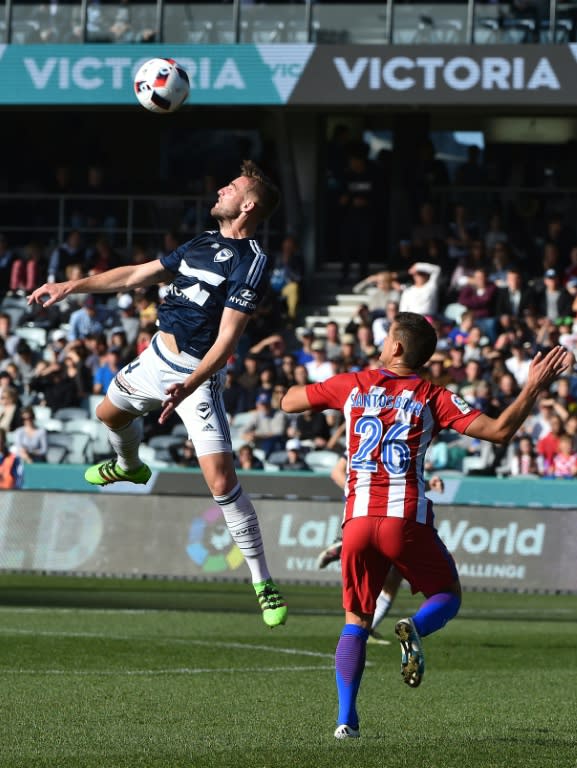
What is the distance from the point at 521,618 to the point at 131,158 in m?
18.7

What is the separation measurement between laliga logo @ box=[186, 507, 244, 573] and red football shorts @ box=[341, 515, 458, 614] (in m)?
11.2

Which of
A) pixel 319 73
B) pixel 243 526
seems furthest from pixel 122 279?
pixel 319 73

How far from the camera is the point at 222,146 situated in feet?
103

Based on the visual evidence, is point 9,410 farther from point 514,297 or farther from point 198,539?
point 514,297

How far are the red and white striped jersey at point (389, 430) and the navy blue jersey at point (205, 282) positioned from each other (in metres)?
1.46

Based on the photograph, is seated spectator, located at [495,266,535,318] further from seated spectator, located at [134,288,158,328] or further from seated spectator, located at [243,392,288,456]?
seated spectator, located at [134,288,158,328]

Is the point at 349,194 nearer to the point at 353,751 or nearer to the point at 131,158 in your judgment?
the point at 131,158

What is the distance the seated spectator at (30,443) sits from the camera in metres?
22.9

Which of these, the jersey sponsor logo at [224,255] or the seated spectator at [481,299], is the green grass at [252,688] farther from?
the seated spectator at [481,299]

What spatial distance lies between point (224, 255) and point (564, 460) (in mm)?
12001

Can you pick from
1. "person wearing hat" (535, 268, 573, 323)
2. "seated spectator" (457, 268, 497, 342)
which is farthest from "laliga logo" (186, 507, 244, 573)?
"person wearing hat" (535, 268, 573, 323)

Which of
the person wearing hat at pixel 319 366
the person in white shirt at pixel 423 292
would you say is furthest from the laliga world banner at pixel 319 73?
the person wearing hat at pixel 319 366

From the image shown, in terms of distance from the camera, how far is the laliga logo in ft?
61.5

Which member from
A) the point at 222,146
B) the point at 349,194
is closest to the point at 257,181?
the point at 349,194
